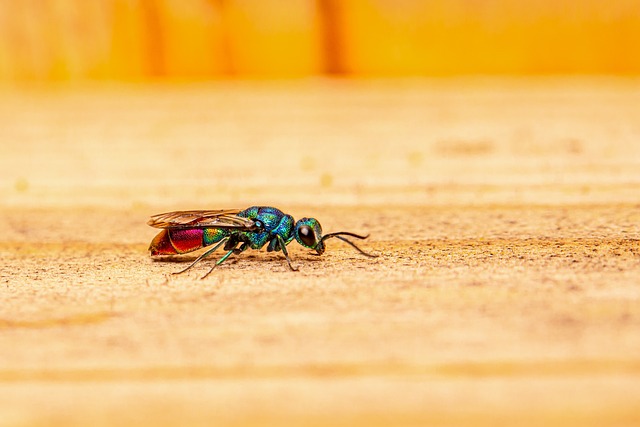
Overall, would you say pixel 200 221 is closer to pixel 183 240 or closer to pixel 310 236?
pixel 183 240

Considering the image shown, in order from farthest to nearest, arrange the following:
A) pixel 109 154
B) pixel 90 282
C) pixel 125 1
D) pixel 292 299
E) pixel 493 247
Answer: pixel 125 1 < pixel 109 154 < pixel 493 247 < pixel 90 282 < pixel 292 299

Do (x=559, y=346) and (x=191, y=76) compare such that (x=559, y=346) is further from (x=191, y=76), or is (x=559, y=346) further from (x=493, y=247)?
(x=191, y=76)

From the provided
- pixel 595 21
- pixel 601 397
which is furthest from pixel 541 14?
pixel 601 397

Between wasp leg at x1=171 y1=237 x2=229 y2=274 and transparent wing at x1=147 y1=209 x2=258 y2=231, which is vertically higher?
transparent wing at x1=147 y1=209 x2=258 y2=231

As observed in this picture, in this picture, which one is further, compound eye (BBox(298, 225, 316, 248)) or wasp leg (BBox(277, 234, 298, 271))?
compound eye (BBox(298, 225, 316, 248))

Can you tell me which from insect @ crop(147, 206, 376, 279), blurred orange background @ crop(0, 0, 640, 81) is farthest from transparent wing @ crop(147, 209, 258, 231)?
blurred orange background @ crop(0, 0, 640, 81)

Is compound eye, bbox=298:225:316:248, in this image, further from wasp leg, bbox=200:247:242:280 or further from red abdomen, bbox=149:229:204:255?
Result: red abdomen, bbox=149:229:204:255

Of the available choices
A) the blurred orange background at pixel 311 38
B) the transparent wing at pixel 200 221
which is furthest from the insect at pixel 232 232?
the blurred orange background at pixel 311 38
